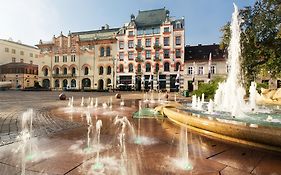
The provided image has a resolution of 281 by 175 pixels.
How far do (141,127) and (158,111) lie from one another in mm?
2917

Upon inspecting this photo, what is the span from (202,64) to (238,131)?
3813cm

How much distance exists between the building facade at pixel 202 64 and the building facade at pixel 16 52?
2160 inches

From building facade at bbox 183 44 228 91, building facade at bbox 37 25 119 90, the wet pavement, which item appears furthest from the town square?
building facade at bbox 37 25 119 90

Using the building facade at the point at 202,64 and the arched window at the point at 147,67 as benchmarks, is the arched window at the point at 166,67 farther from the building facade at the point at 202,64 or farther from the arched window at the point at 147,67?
the building facade at the point at 202,64

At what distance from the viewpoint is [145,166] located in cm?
327

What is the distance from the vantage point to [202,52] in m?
42.7

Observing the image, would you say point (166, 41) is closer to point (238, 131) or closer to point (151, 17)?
point (151, 17)

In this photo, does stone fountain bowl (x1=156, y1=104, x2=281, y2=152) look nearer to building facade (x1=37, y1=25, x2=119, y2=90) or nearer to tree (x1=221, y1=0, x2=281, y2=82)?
tree (x1=221, y1=0, x2=281, y2=82)

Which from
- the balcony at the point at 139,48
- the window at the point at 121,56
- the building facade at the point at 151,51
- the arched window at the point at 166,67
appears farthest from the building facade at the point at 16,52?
the arched window at the point at 166,67

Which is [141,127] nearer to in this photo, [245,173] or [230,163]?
[230,163]

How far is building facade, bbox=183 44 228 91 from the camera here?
1555 inches

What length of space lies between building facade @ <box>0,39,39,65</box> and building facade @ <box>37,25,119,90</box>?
46.6 feet

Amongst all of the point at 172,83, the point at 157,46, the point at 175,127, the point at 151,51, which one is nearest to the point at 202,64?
the point at 172,83

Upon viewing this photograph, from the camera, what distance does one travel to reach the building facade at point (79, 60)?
49.3 metres
